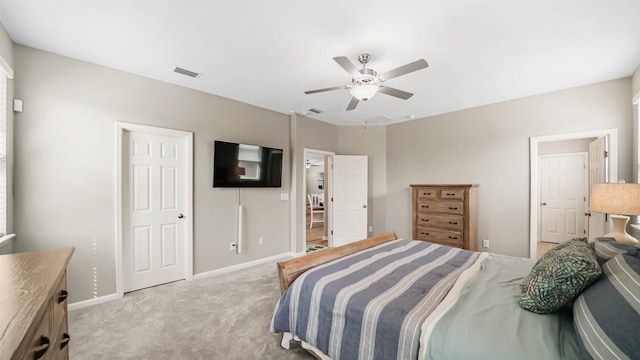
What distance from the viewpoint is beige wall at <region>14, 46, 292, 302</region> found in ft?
8.00

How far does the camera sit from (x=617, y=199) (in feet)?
7.16

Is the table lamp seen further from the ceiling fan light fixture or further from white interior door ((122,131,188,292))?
white interior door ((122,131,188,292))

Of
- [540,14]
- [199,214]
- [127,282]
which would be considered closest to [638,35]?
[540,14]

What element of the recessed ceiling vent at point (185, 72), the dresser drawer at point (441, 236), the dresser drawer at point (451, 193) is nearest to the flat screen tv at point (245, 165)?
the recessed ceiling vent at point (185, 72)

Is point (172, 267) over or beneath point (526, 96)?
beneath

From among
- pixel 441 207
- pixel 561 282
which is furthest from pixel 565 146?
pixel 561 282

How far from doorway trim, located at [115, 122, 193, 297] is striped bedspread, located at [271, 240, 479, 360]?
2.04 meters

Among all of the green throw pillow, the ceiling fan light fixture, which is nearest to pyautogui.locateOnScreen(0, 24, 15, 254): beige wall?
the ceiling fan light fixture

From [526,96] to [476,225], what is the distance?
6.64 ft

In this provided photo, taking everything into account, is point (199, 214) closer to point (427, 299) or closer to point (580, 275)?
point (427, 299)

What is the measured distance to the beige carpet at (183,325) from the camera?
6.51ft

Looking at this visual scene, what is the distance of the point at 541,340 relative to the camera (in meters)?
1.08

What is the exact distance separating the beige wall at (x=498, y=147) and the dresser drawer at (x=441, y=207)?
0.55 metres

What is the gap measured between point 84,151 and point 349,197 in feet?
13.3
